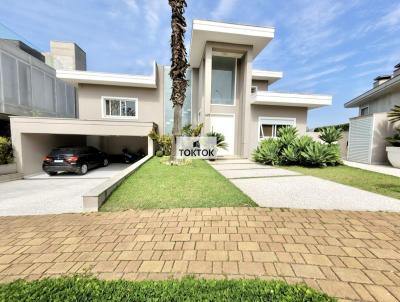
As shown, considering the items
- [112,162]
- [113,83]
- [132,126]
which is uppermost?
[113,83]

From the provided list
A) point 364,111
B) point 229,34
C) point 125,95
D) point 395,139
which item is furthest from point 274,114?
point 125,95

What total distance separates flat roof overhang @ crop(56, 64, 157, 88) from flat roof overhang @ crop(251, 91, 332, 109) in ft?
25.6

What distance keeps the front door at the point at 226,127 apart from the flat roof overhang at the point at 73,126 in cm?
443

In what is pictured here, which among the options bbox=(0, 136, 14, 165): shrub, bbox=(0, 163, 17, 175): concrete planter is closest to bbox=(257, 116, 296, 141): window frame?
bbox=(0, 163, 17, 175): concrete planter

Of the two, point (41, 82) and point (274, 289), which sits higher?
point (41, 82)

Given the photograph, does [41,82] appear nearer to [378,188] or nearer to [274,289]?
[274,289]

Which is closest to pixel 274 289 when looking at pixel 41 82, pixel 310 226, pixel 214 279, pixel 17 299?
pixel 214 279

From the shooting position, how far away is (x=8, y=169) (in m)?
9.33

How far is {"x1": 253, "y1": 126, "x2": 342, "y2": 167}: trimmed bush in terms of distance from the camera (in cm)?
956

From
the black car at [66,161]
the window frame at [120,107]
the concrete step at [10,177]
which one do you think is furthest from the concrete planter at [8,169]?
the window frame at [120,107]

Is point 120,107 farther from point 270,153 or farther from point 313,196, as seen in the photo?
point 313,196

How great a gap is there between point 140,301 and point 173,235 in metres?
1.30

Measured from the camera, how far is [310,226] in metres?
3.34

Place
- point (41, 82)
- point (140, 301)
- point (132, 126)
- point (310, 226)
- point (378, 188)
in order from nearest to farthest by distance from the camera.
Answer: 1. point (140, 301)
2. point (310, 226)
3. point (378, 188)
4. point (132, 126)
5. point (41, 82)
